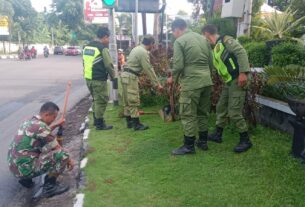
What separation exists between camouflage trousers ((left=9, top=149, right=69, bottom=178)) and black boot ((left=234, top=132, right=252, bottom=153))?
234 centimetres

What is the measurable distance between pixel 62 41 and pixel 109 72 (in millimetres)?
77742

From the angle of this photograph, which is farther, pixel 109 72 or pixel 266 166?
pixel 109 72

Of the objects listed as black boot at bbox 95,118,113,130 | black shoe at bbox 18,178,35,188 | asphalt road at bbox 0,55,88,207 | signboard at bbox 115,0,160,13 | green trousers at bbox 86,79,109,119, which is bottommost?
asphalt road at bbox 0,55,88,207

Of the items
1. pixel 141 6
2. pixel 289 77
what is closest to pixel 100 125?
pixel 289 77

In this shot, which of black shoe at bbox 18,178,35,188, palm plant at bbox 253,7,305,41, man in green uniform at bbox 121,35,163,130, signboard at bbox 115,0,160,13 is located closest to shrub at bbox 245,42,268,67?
palm plant at bbox 253,7,305,41

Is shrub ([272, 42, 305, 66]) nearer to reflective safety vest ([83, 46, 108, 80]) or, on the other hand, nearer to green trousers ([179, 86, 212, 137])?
green trousers ([179, 86, 212, 137])

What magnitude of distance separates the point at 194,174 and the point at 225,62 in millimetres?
1622

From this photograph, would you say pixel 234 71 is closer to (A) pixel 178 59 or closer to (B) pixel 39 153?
(A) pixel 178 59

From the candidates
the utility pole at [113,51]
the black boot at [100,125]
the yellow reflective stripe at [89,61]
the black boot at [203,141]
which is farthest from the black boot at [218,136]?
the utility pole at [113,51]

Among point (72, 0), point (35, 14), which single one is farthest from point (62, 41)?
point (72, 0)

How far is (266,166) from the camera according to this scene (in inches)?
183

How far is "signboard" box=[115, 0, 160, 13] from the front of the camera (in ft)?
37.7

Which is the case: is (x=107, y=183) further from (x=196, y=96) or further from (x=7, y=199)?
(x=196, y=96)

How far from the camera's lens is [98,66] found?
6.82 m
